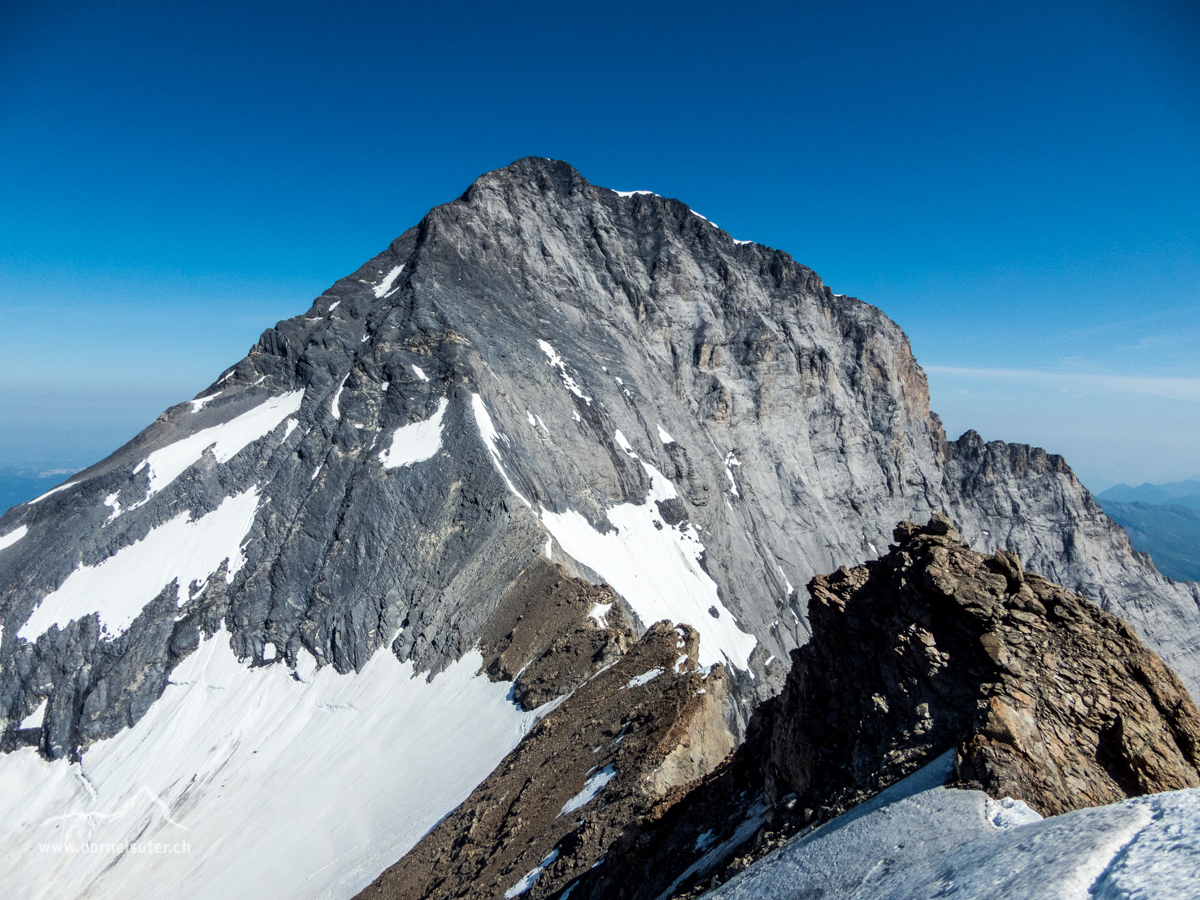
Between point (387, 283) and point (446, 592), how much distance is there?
118 feet

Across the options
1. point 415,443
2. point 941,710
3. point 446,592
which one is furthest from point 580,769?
point 415,443

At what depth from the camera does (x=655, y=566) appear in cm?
4694

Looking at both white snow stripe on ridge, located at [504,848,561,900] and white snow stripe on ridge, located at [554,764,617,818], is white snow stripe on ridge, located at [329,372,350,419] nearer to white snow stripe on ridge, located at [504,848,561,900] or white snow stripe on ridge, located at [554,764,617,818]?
white snow stripe on ridge, located at [554,764,617,818]

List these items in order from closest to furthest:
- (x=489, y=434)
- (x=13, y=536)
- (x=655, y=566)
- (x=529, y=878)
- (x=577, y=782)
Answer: (x=529, y=878) < (x=577, y=782) < (x=489, y=434) < (x=13, y=536) < (x=655, y=566)

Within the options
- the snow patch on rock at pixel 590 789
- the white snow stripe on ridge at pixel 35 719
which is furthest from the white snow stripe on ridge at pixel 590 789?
the white snow stripe on ridge at pixel 35 719

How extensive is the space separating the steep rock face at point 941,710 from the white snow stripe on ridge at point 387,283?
175 ft

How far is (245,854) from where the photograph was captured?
26312 mm

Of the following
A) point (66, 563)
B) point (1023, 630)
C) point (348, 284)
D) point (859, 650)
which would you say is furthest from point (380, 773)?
point (348, 284)

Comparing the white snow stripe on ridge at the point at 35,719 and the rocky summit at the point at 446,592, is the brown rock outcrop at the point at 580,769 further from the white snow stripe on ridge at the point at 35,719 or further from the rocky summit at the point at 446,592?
the white snow stripe on ridge at the point at 35,719

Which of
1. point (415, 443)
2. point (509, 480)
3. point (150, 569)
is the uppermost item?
point (415, 443)

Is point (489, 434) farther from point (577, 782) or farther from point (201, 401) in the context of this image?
point (577, 782)

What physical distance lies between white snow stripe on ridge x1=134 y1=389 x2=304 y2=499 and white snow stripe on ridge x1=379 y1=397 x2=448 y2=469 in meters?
11.1

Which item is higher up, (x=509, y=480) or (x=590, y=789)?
(x=509, y=480)

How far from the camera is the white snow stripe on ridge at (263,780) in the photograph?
2450 cm
